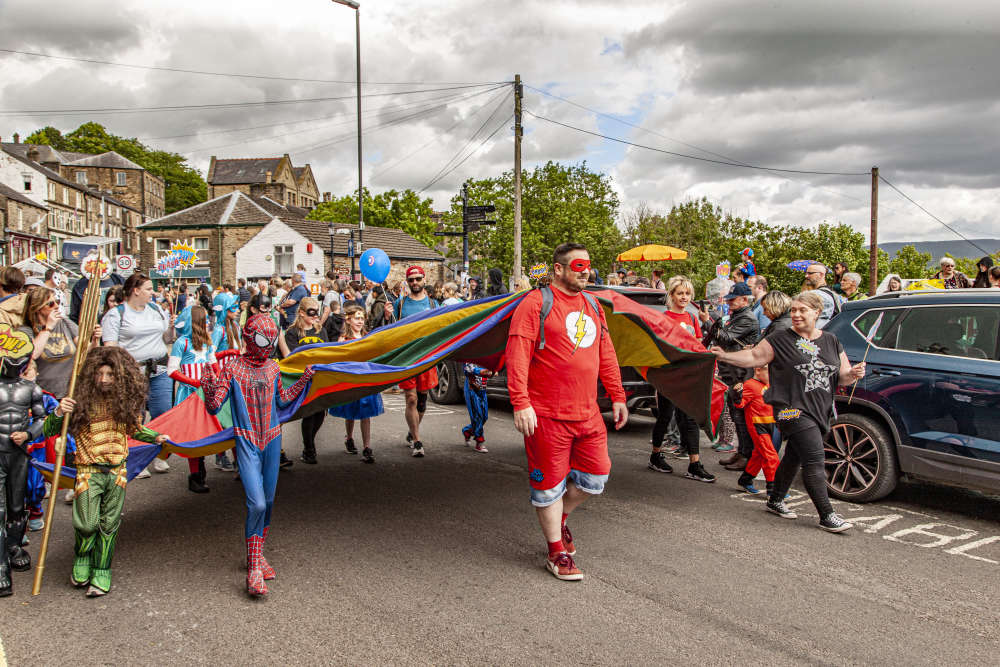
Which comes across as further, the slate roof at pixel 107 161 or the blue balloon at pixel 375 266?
the slate roof at pixel 107 161

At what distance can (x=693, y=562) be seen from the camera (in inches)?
181

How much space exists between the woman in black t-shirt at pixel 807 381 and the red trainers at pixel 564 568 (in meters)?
2.02

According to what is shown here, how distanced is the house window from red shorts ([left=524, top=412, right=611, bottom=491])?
45.0m

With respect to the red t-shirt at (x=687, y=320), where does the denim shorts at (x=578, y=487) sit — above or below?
below

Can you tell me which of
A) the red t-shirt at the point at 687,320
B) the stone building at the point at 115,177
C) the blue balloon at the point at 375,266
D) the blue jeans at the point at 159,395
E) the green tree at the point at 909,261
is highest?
the stone building at the point at 115,177

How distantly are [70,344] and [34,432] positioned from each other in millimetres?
1605

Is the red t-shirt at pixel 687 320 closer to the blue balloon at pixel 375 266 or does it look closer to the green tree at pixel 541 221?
the blue balloon at pixel 375 266

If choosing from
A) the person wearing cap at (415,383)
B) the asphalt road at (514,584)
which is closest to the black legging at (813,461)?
the asphalt road at (514,584)

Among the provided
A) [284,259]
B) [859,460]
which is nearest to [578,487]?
[859,460]

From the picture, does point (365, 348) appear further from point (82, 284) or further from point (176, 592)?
point (82, 284)

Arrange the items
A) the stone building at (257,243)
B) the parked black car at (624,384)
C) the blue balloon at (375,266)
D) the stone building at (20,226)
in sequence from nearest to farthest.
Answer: the parked black car at (624,384)
the blue balloon at (375,266)
the stone building at (20,226)
the stone building at (257,243)

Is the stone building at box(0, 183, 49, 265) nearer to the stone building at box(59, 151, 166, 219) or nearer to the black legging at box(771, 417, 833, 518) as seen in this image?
the stone building at box(59, 151, 166, 219)

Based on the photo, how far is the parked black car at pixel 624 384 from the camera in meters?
8.16

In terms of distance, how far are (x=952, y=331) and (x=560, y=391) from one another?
3.50 meters
